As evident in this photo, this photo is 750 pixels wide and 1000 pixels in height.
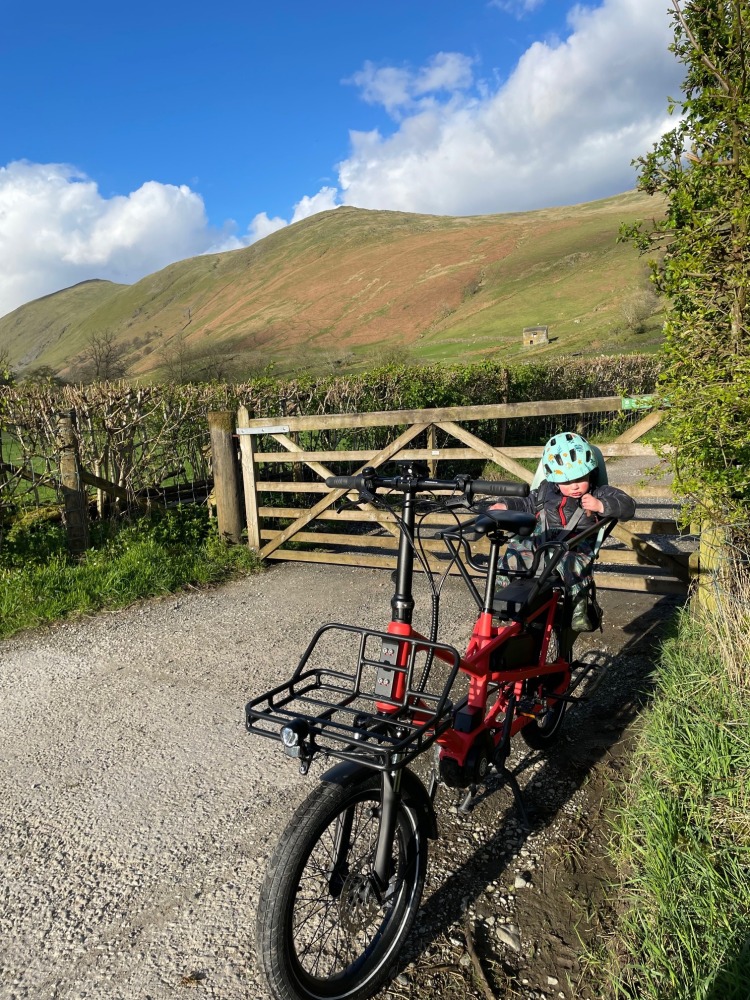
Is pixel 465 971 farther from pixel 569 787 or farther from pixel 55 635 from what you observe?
pixel 55 635

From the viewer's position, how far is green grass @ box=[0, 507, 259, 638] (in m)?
5.77

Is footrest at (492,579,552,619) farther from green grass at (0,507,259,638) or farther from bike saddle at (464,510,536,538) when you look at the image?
green grass at (0,507,259,638)

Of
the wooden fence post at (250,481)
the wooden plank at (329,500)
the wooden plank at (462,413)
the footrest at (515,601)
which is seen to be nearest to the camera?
the footrest at (515,601)

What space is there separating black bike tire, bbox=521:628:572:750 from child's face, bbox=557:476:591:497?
799 millimetres

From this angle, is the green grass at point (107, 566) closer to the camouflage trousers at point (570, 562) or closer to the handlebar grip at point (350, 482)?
the camouflage trousers at point (570, 562)

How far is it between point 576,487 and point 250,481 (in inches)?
163

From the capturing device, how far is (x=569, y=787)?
331cm

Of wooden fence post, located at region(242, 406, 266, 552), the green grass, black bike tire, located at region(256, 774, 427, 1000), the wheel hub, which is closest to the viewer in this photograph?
black bike tire, located at region(256, 774, 427, 1000)

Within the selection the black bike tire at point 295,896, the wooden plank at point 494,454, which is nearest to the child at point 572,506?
the wooden plank at point 494,454

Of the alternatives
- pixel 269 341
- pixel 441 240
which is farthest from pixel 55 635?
pixel 441 240

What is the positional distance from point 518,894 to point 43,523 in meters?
6.18

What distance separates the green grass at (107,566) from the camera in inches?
227

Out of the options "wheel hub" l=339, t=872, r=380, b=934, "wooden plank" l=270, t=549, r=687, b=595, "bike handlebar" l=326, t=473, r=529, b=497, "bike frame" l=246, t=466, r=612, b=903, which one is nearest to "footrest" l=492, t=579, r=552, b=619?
"bike frame" l=246, t=466, r=612, b=903

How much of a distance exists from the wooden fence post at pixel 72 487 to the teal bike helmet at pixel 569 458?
482cm
